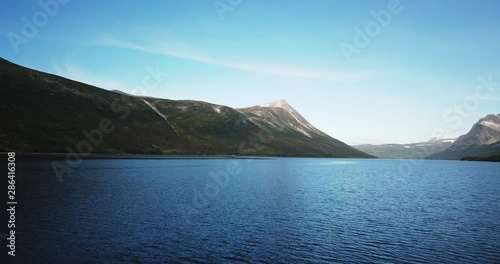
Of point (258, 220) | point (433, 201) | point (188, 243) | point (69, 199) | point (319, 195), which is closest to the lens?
point (188, 243)

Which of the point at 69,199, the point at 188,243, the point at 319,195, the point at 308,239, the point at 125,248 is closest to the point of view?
the point at 125,248

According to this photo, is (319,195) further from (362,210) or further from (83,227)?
(83,227)

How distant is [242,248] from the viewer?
37.9m

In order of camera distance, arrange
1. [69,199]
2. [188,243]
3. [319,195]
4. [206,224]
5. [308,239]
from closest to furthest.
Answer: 1. [188,243]
2. [308,239]
3. [206,224]
4. [69,199]
5. [319,195]

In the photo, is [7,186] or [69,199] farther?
[7,186]

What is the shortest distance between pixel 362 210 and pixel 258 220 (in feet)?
80.5

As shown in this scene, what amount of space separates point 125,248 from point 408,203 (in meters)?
64.7

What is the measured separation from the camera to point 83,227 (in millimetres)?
44156

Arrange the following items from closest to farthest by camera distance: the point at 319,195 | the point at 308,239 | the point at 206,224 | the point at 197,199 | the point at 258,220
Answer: the point at 308,239, the point at 206,224, the point at 258,220, the point at 197,199, the point at 319,195

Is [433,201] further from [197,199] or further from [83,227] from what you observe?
[83,227]

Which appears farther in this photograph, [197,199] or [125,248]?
[197,199]

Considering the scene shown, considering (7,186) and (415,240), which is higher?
(7,186)

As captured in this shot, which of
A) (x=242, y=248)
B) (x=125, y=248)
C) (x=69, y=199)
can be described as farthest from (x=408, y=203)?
(x=69, y=199)

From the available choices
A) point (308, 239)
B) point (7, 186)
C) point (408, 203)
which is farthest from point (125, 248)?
point (408, 203)
